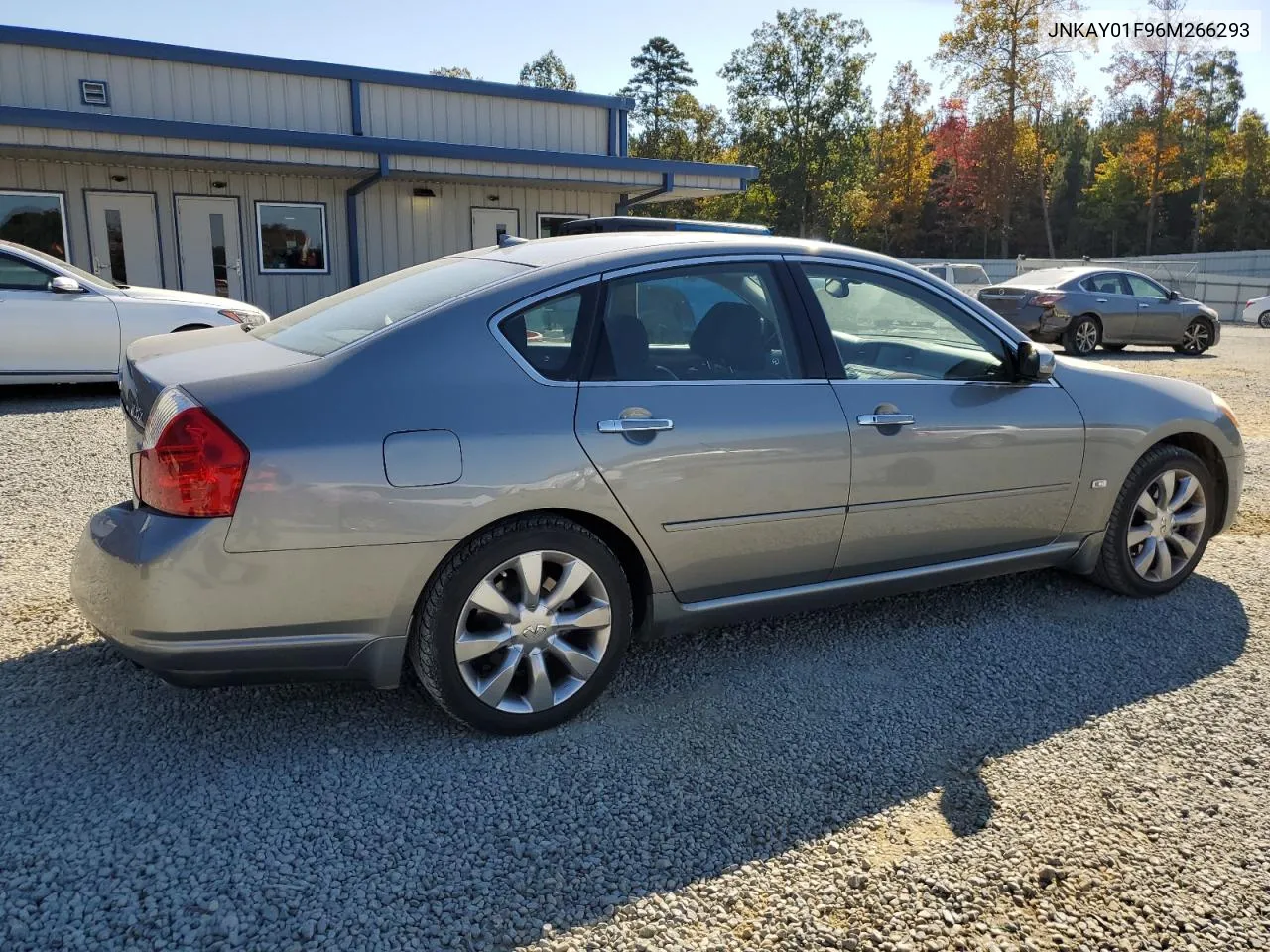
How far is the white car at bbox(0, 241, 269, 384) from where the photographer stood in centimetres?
884

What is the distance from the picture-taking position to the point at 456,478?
9.61 ft

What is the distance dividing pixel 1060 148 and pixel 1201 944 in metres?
67.5

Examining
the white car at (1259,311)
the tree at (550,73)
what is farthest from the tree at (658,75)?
the white car at (1259,311)

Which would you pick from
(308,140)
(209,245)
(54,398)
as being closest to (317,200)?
(209,245)

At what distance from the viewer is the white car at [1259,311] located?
27859 mm

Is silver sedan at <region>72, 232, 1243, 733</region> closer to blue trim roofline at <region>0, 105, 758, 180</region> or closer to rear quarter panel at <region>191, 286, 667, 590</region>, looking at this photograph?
rear quarter panel at <region>191, 286, 667, 590</region>

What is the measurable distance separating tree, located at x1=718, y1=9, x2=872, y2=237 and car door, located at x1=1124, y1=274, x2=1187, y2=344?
1245 inches

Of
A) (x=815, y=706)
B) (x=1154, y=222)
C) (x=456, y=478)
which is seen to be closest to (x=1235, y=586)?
(x=815, y=706)

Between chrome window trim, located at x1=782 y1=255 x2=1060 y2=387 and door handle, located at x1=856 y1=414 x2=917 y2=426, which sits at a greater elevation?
chrome window trim, located at x1=782 y1=255 x2=1060 y2=387

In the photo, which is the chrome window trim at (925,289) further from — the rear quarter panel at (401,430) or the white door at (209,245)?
the white door at (209,245)

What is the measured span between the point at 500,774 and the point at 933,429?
2073 mm

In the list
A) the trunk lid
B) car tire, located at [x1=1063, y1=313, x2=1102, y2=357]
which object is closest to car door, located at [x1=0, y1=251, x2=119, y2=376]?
the trunk lid

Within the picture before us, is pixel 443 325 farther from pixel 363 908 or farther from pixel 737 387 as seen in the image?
pixel 363 908

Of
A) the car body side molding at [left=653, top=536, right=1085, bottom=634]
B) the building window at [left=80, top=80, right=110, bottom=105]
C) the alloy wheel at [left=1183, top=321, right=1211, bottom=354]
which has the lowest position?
the car body side molding at [left=653, top=536, right=1085, bottom=634]
